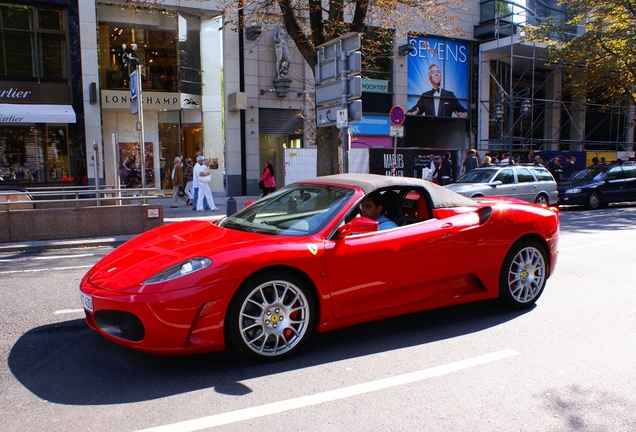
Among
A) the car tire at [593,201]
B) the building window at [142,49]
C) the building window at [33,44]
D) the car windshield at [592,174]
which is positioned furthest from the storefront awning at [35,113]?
the car windshield at [592,174]

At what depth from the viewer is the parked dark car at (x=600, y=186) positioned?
17.6 m

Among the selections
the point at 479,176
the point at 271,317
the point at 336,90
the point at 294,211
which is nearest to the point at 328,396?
the point at 271,317

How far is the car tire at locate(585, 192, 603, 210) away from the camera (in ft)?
57.7

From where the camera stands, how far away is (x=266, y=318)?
387 cm

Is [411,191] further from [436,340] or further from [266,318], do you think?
[266,318]

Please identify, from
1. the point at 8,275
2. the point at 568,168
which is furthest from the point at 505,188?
the point at 8,275

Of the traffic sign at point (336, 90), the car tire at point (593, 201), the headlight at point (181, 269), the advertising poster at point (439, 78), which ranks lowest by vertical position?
the car tire at point (593, 201)

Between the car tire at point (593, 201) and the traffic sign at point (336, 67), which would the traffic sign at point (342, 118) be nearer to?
the traffic sign at point (336, 67)

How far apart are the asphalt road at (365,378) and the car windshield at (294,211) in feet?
→ 3.36

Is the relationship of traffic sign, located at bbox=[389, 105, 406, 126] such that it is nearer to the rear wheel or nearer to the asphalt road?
the rear wheel

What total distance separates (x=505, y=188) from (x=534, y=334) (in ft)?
37.5

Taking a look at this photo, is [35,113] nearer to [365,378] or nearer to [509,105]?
[365,378]

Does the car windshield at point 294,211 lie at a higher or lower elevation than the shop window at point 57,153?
lower

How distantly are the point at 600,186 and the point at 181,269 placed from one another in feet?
58.3
